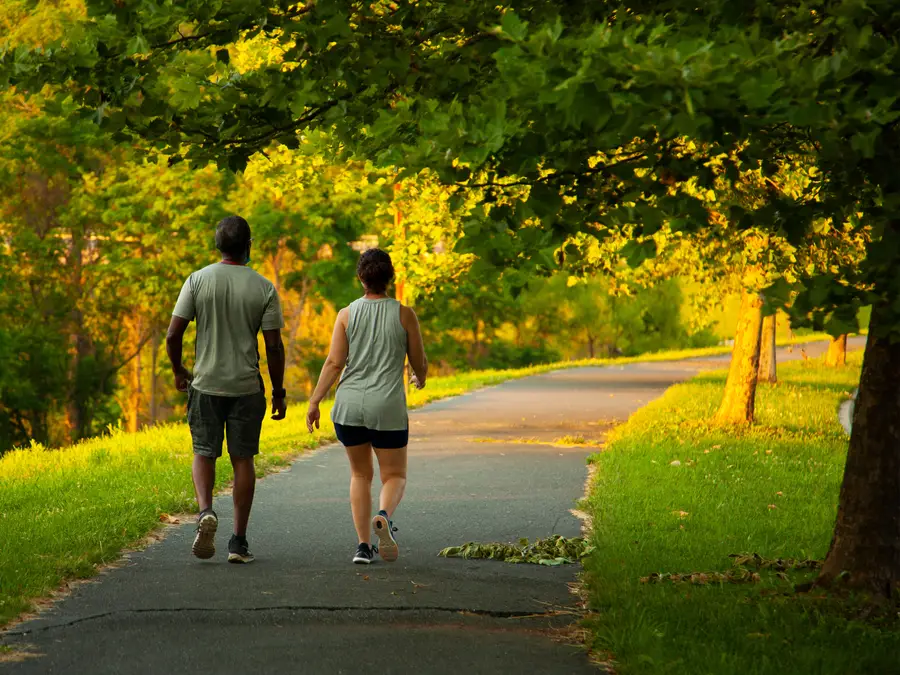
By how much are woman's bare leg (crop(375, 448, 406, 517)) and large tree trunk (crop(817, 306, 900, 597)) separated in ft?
8.08

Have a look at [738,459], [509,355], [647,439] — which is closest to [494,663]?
[738,459]


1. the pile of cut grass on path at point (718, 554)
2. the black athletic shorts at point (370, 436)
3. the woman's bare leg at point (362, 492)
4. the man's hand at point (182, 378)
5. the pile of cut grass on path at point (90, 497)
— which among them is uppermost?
the man's hand at point (182, 378)

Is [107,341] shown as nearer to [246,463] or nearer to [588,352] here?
[246,463]

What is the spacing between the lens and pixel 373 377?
723cm

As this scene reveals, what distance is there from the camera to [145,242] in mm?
28500

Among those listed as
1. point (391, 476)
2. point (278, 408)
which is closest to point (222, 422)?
point (278, 408)

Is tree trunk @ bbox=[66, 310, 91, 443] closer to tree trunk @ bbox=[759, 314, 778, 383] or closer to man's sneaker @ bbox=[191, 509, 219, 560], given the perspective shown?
tree trunk @ bbox=[759, 314, 778, 383]

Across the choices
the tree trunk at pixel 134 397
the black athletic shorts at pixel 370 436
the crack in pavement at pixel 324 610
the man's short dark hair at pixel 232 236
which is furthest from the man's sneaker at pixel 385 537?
the tree trunk at pixel 134 397

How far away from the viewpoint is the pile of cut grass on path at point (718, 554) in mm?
5301

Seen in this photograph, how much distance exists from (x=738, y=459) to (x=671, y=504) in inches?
133

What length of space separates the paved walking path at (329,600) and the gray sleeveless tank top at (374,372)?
866 mm

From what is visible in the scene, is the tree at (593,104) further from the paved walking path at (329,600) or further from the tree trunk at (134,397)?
the tree trunk at (134,397)

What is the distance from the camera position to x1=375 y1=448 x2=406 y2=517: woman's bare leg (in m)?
7.38

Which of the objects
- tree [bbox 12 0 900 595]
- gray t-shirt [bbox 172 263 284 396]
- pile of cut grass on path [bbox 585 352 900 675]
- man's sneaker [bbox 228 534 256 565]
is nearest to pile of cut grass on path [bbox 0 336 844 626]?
man's sneaker [bbox 228 534 256 565]
